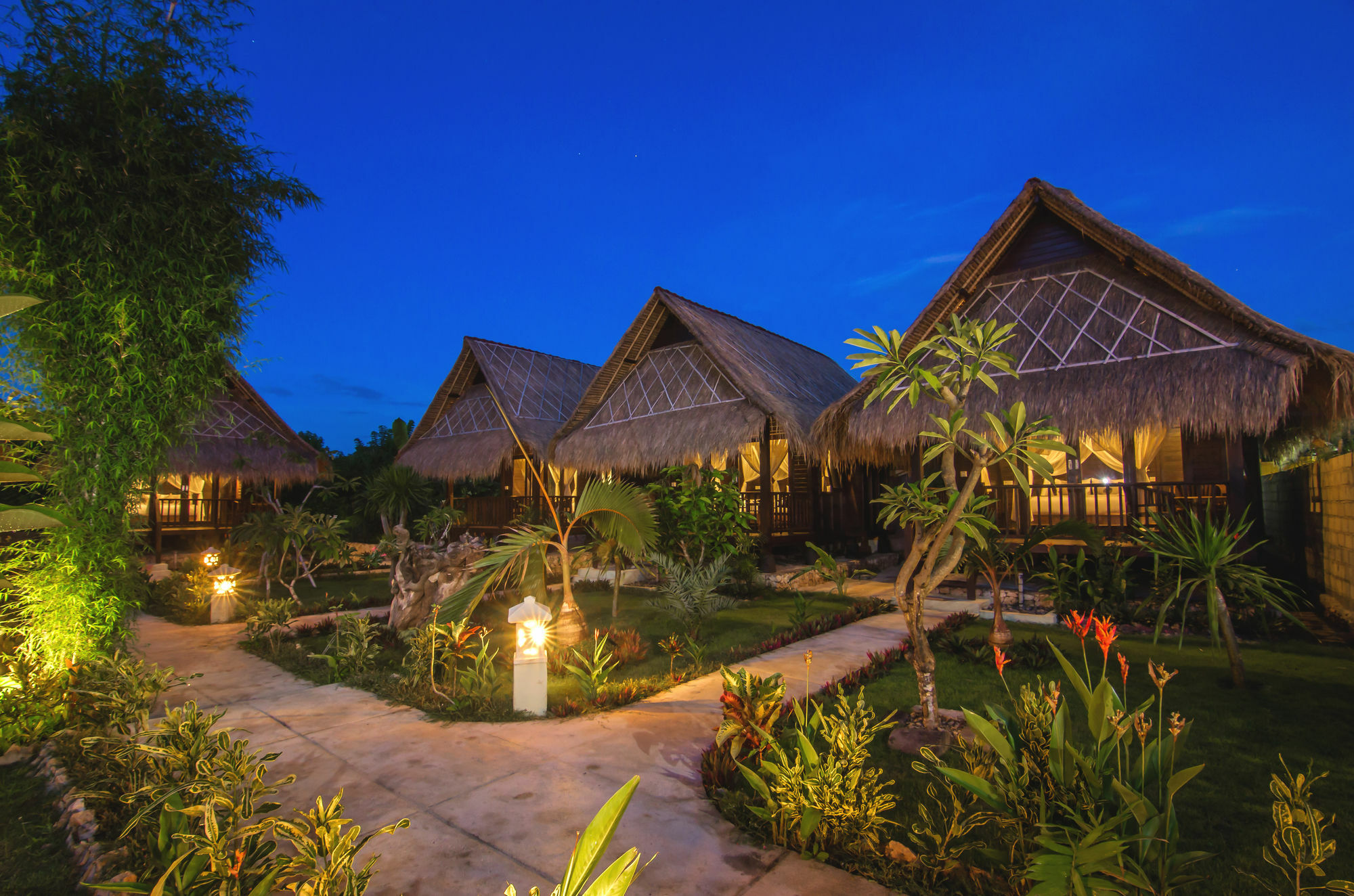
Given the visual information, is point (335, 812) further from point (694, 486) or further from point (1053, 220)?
point (1053, 220)

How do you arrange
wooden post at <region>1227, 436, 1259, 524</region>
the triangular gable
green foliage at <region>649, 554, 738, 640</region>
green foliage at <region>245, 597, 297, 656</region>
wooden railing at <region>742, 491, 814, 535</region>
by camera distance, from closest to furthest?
1. green foliage at <region>245, 597, 297, 656</region>
2. green foliage at <region>649, 554, 738, 640</region>
3. wooden post at <region>1227, 436, 1259, 524</region>
4. wooden railing at <region>742, 491, 814, 535</region>
5. the triangular gable

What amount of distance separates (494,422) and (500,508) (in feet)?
8.78

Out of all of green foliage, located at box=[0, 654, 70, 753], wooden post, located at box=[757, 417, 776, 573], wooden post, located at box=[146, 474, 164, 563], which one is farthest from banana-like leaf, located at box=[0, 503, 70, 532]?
wooden post, located at box=[146, 474, 164, 563]

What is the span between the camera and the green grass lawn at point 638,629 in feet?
20.5

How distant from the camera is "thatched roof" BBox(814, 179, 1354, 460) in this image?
7660 millimetres

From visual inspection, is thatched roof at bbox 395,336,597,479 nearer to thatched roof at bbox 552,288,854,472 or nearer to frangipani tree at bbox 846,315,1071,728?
thatched roof at bbox 552,288,854,472

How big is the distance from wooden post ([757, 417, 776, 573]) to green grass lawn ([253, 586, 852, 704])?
104 cm

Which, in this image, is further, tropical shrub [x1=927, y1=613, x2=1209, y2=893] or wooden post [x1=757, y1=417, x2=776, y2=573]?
wooden post [x1=757, y1=417, x2=776, y2=573]

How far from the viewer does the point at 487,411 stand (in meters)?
17.8

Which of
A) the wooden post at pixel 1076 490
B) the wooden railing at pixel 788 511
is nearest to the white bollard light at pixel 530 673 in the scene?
the wooden railing at pixel 788 511

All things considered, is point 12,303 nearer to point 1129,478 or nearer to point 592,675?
point 592,675

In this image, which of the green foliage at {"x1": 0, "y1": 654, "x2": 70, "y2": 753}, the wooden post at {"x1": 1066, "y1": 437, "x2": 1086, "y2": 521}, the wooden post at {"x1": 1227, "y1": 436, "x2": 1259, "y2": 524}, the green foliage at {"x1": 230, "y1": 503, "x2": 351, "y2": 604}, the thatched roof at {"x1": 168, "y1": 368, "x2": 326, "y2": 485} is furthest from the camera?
the thatched roof at {"x1": 168, "y1": 368, "x2": 326, "y2": 485}

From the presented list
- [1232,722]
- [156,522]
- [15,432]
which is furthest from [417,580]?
[156,522]

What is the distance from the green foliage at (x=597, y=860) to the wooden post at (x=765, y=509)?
1008 cm
